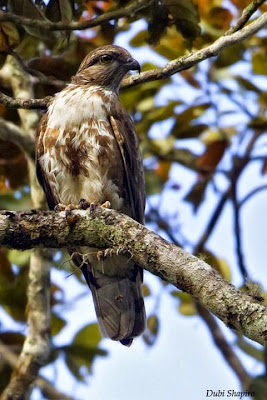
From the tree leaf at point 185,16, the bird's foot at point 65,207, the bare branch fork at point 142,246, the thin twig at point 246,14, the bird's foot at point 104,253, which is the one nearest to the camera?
the bare branch fork at point 142,246

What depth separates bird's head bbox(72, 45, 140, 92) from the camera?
20.2ft

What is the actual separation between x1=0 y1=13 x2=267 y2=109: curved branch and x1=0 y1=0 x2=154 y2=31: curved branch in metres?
0.41

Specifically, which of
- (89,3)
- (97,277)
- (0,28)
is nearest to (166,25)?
(89,3)

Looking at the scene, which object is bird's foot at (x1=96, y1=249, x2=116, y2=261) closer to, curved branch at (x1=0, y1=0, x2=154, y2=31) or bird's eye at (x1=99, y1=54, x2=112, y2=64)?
curved branch at (x1=0, y1=0, x2=154, y2=31)

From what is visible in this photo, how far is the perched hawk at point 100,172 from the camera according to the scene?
5.41m

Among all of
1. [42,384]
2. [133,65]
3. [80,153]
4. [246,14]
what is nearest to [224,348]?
[42,384]

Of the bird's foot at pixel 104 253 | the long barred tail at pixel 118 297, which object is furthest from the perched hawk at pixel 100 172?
the bird's foot at pixel 104 253

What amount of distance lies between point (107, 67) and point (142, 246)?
96.3 inches

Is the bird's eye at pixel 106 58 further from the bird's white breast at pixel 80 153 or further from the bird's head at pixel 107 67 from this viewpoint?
the bird's white breast at pixel 80 153

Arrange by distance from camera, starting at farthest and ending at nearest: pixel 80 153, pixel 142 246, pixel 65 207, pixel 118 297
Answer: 1. pixel 118 297
2. pixel 80 153
3. pixel 65 207
4. pixel 142 246

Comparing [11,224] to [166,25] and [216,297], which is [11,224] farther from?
[166,25]

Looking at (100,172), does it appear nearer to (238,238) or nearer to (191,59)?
(191,59)

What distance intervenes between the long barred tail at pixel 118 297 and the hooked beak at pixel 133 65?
1407mm

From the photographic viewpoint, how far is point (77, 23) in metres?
5.07
